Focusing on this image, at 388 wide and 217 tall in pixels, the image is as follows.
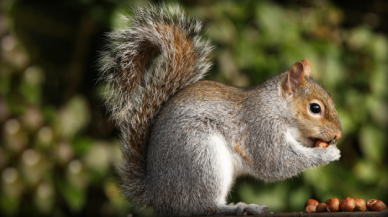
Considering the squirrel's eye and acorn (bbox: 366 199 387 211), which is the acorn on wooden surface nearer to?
the squirrel's eye

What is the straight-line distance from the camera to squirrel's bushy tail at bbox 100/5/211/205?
99cm

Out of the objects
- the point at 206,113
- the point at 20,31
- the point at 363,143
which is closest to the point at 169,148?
the point at 206,113

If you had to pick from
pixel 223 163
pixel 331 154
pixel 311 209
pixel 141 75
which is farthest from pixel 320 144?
pixel 141 75

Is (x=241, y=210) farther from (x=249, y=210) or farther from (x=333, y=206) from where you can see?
(x=333, y=206)

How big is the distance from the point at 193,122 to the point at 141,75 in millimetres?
235

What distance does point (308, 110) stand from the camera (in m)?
0.98

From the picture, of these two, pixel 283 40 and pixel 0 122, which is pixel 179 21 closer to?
pixel 283 40

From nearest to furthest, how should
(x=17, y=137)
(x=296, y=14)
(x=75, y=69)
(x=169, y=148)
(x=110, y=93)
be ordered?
(x=169, y=148) < (x=110, y=93) < (x=17, y=137) < (x=296, y=14) < (x=75, y=69)

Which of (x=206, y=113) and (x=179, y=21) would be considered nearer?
(x=206, y=113)

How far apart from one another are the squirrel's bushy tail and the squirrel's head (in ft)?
0.84

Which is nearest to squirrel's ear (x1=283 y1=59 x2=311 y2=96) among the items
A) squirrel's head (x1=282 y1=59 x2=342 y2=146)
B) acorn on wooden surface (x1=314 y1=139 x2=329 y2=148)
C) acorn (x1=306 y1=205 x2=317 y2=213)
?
squirrel's head (x1=282 y1=59 x2=342 y2=146)

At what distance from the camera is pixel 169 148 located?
0.88 meters

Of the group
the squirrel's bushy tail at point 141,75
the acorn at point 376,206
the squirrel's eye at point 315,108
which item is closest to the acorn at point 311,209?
the acorn at point 376,206

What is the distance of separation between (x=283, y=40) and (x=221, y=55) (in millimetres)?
279
